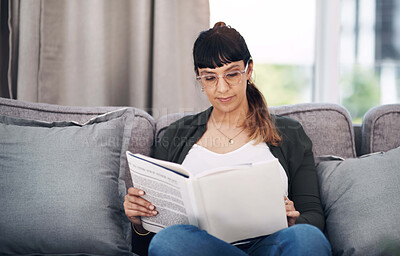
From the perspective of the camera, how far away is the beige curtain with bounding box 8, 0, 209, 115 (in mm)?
1977

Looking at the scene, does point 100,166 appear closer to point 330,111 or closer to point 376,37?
point 330,111

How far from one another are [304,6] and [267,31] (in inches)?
11.3

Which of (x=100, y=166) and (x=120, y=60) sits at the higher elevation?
(x=120, y=60)

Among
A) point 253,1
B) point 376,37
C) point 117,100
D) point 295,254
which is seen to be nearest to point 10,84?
point 117,100

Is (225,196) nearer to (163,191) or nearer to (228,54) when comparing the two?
(163,191)

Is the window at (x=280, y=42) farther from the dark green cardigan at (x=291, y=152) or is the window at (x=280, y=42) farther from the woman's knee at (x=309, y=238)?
the woman's knee at (x=309, y=238)

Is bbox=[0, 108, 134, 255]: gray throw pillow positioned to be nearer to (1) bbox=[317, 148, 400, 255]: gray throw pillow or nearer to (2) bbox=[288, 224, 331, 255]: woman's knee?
(2) bbox=[288, 224, 331, 255]: woman's knee

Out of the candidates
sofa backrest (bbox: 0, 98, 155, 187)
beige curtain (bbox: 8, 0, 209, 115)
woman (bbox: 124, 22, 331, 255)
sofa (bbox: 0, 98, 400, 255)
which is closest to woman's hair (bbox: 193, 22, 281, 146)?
woman (bbox: 124, 22, 331, 255)

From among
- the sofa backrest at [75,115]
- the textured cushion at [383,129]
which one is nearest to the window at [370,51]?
the textured cushion at [383,129]

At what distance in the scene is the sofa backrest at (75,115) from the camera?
1.58 metres

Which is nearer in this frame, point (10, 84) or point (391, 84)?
point (10, 84)

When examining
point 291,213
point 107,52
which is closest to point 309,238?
point 291,213

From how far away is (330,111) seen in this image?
5.45 ft

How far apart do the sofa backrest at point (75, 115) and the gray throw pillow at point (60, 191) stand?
0.12 m
